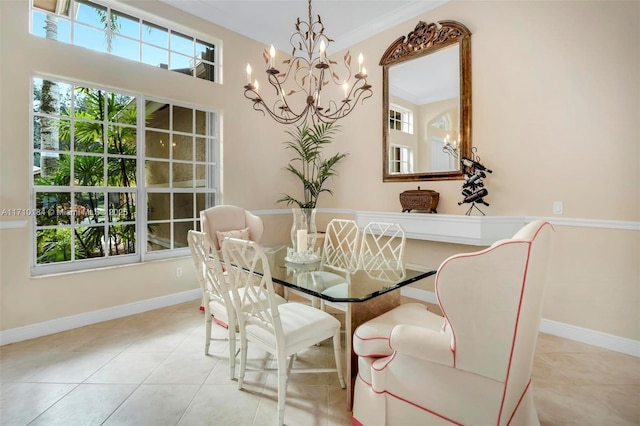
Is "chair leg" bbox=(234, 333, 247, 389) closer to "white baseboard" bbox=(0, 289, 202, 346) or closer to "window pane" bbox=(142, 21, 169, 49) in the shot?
"white baseboard" bbox=(0, 289, 202, 346)

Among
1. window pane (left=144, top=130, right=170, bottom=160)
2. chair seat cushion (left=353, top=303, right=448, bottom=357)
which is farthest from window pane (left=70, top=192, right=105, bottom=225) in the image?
chair seat cushion (left=353, top=303, right=448, bottom=357)

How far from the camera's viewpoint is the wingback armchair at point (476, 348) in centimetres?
111

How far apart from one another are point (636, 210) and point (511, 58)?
1.67 m

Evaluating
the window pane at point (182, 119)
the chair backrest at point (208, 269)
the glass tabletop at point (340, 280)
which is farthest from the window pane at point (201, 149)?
the glass tabletop at point (340, 280)

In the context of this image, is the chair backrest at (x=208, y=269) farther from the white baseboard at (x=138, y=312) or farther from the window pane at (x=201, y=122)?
the window pane at (x=201, y=122)

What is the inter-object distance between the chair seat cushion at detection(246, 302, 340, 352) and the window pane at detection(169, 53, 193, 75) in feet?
10.3

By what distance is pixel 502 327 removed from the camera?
112 centimetres

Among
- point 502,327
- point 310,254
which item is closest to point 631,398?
point 502,327

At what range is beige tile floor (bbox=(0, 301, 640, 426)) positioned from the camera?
171 cm

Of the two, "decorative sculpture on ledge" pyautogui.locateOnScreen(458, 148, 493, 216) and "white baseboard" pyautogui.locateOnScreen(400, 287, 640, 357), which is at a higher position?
"decorative sculpture on ledge" pyautogui.locateOnScreen(458, 148, 493, 216)

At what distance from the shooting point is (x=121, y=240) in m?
3.23

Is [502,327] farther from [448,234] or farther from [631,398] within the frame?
[448,234]

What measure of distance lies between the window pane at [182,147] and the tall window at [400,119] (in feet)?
8.17

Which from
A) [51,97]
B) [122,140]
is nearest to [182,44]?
[122,140]
